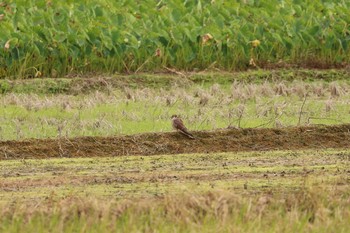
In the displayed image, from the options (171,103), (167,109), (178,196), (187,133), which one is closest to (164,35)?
(171,103)

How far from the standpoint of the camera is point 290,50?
62.6ft

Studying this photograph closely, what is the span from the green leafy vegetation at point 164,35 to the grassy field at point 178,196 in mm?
7028

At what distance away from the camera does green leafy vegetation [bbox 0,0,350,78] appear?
17750 mm

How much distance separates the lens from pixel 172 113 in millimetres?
14469

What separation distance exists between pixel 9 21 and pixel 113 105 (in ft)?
11.2

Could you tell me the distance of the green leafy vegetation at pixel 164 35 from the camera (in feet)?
58.2

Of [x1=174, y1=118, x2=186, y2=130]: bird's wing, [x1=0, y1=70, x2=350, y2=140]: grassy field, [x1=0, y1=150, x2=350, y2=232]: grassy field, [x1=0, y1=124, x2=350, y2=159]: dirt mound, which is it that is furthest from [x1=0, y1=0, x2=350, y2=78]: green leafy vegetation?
[x1=0, y1=150, x2=350, y2=232]: grassy field

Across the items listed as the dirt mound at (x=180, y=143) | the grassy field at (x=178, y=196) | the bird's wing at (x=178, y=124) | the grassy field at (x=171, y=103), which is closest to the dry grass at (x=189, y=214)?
the grassy field at (x=178, y=196)

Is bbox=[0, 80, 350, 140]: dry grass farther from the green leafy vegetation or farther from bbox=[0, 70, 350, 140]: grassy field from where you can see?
the green leafy vegetation

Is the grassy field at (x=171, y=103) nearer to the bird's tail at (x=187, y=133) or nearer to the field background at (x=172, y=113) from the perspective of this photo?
the field background at (x=172, y=113)

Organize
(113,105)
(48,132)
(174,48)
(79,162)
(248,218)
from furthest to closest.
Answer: (174,48), (113,105), (48,132), (79,162), (248,218)

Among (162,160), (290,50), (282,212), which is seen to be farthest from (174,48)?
(282,212)

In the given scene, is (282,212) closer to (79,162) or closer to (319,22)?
(79,162)

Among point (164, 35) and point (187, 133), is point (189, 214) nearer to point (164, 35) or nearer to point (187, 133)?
point (187, 133)
